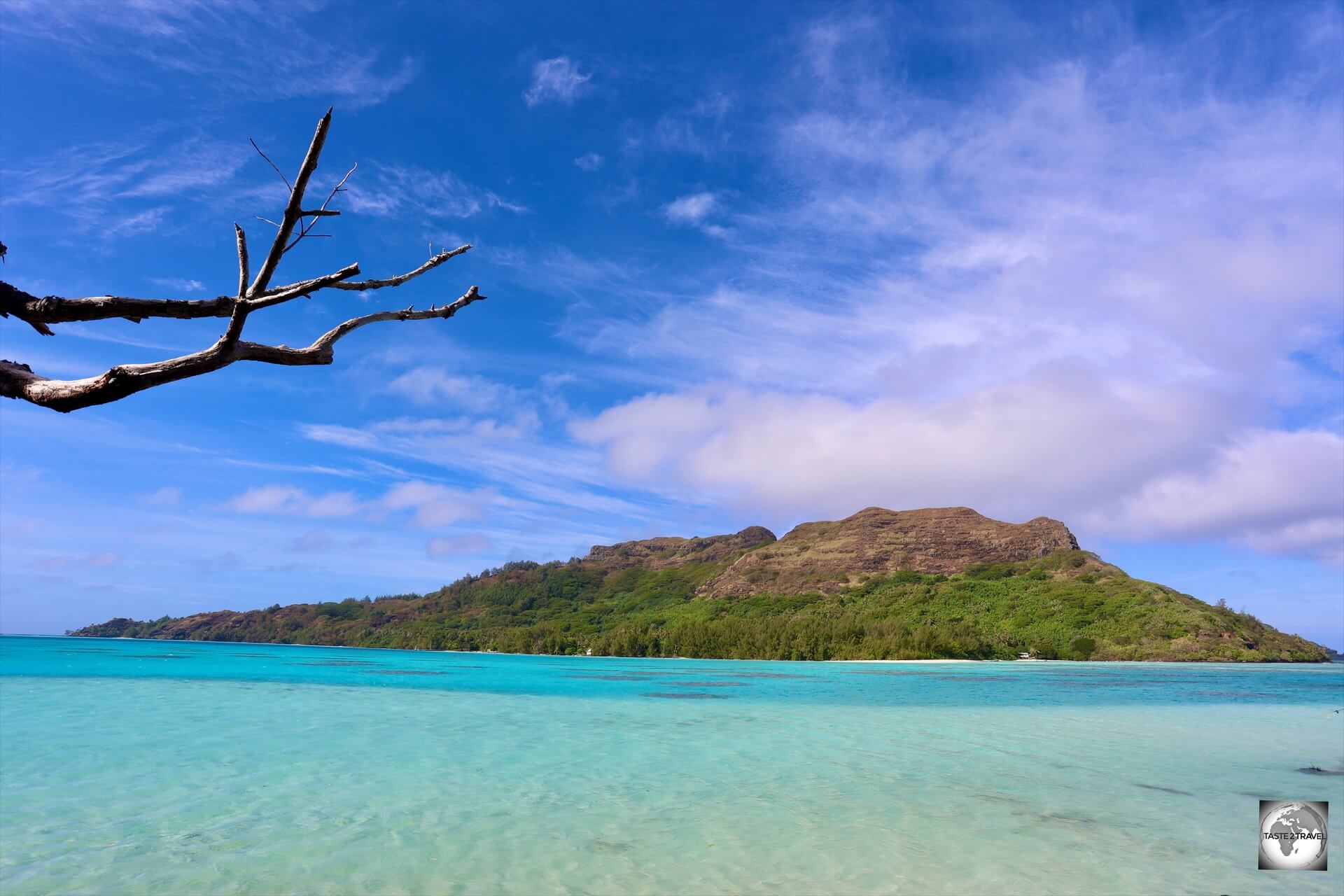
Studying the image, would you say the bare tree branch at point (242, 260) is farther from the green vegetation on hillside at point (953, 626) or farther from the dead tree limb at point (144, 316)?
the green vegetation on hillside at point (953, 626)

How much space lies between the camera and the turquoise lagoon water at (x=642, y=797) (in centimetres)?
904

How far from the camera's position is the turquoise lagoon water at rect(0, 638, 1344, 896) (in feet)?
29.7

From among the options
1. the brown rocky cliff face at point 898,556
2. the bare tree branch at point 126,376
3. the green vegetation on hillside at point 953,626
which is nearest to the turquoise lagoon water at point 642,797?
the bare tree branch at point 126,376

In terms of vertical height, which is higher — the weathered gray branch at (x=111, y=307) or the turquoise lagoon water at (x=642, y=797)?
the weathered gray branch at (x=111, y=307)

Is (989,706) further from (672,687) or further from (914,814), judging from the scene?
(914,814)

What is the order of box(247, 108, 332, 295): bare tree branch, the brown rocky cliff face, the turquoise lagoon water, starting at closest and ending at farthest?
box(247, 108, 332, 295): bare tree branch < the turquoise lagoon water < the brown rocky cliff face

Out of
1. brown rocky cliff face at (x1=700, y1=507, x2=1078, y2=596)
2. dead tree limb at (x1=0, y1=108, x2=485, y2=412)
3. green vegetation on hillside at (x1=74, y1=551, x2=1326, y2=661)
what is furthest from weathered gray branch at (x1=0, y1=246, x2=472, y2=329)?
brown rocky cliff face at (x1=700, y1=507, x2=1078, y2=596)

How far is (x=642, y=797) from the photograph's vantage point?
13203 millimetres

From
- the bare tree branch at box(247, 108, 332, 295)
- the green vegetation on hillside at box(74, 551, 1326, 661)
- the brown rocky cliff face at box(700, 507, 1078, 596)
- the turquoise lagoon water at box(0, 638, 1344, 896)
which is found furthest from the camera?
the brown rocky cliff face at box(700, 507, 1078, 596)

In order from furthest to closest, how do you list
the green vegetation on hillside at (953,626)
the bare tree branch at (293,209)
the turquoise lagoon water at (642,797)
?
the green vegetation on hillside at (953,626) → the turquoise lagoon water at (642,797) → the bare tree branch at (293,209)

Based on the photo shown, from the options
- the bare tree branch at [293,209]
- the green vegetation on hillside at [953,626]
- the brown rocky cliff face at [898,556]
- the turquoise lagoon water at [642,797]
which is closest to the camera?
the bare tree branch at [293,209]

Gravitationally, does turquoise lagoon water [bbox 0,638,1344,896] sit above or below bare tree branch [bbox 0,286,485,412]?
below

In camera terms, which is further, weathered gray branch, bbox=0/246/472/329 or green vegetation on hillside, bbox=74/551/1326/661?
green vegetation on hillside, bbox=74/551/1326/661

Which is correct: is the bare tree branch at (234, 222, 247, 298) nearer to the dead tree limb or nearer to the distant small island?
the dead tree limb
